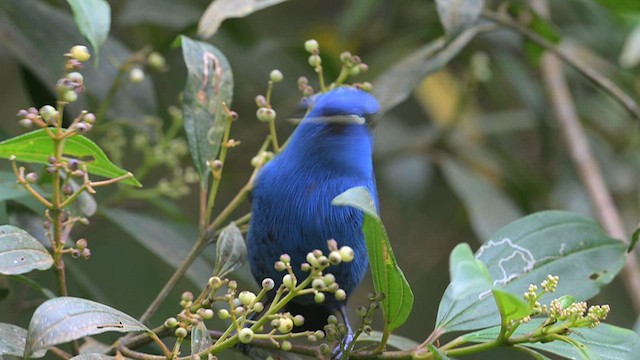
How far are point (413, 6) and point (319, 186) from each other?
6.62ft

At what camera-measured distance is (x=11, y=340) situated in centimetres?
145

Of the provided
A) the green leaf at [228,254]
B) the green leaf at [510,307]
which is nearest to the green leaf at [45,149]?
the green leaf at [228,254]

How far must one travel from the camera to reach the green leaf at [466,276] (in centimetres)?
109

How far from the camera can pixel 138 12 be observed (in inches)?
115

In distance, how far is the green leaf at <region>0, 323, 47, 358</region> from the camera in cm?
141

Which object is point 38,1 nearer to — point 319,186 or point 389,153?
point 319,186

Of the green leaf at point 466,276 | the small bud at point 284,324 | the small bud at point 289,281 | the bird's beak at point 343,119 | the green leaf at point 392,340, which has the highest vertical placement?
the green leaf at point 466,276

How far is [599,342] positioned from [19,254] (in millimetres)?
988

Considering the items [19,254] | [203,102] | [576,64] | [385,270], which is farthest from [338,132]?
[576,64]

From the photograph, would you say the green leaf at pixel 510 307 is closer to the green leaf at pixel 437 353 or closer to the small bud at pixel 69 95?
the green leaf at pixel 437 353

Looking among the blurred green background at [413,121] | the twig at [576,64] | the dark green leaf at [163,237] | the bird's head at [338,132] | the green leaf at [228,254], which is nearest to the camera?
the green leaf at [228,254]

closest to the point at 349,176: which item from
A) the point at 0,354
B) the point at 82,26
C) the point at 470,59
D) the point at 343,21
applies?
the point at 82,26

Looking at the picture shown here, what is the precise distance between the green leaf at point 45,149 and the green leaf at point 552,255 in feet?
2.34

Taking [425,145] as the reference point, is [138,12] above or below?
above
